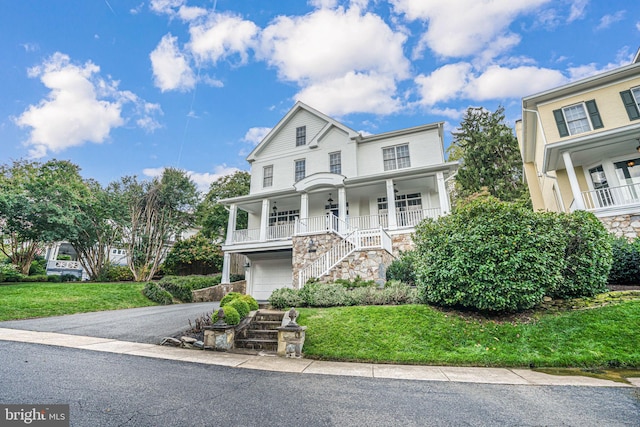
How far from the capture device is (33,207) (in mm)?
13266

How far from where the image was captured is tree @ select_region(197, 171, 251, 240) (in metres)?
21.3

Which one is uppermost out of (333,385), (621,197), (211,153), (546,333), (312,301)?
(211,153)

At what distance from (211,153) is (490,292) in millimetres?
18776

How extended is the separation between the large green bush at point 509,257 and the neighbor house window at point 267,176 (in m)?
12.7

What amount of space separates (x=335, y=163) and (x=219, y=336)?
12.1 m

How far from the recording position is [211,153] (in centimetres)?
1925

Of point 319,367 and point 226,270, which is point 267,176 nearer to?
point 226,270

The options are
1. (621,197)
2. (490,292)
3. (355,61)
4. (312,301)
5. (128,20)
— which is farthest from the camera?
(355,61)

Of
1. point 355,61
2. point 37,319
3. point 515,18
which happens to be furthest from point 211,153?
point 515,18

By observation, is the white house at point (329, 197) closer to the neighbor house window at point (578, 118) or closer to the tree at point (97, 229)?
the neighbor house window at point (578, 118)

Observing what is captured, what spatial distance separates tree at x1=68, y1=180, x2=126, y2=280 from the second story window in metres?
11.1

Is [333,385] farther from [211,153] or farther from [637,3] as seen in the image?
[211,153]

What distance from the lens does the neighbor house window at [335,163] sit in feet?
51.5

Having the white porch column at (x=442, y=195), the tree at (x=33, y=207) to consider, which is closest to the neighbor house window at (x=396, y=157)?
the white porch column at (x=442, y=195)
